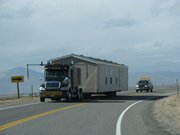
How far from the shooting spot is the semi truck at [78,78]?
36.7 m

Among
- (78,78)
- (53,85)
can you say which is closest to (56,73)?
(53,85)

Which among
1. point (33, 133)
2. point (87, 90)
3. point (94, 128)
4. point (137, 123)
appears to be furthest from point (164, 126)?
point (87, 90)

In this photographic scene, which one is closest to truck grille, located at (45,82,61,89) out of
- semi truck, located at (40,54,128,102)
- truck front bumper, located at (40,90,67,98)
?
semi truck, located at (40,54,128,102)

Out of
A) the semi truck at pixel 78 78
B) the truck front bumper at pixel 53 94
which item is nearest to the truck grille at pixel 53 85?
the semi truck at pixel 78 78

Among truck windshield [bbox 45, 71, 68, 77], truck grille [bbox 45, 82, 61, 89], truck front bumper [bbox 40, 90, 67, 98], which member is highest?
truck windshield [bbox 45, 71, 68, 77]

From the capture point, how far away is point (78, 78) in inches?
1561

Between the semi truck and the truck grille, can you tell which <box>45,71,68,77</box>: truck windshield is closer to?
the semi truck

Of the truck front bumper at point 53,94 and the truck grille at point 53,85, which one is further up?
the truck grille at point 53,85

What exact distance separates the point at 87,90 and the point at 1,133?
87.6 feet

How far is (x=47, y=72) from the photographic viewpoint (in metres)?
37.5

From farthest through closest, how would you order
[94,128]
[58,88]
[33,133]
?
[58,88] → [94,128] → [33,133]

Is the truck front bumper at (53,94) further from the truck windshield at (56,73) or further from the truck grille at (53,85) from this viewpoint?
the truck windshield at (56,73)

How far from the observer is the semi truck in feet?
120

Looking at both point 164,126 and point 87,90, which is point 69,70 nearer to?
point 87,90
